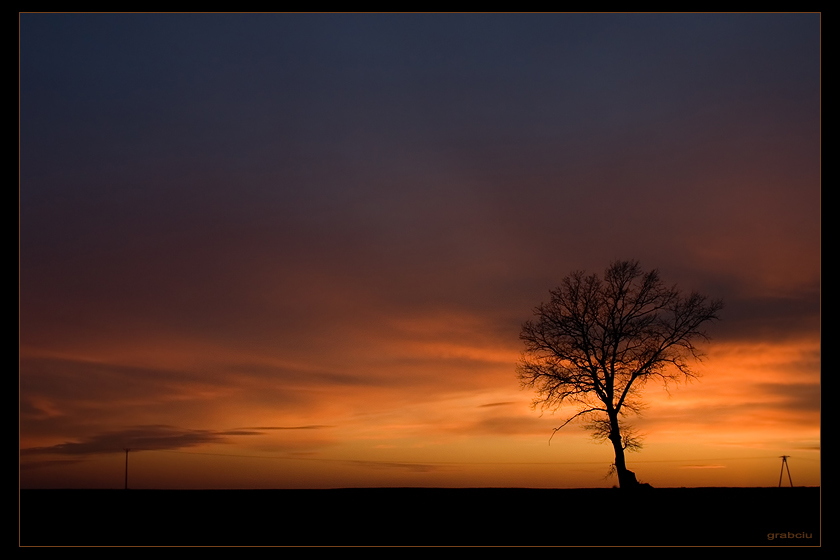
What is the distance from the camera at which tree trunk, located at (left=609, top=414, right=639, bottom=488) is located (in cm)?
3384
